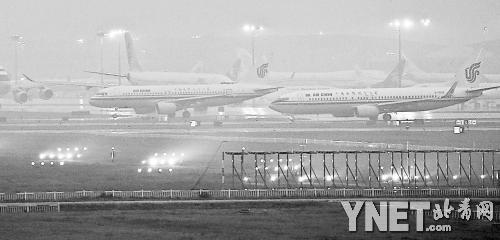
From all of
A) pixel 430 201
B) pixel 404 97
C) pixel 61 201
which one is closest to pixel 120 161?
pixel 61 201

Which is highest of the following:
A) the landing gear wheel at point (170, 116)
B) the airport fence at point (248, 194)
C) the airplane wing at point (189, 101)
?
the airplane wing at point (189, 101)

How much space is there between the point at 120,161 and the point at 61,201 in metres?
32.6

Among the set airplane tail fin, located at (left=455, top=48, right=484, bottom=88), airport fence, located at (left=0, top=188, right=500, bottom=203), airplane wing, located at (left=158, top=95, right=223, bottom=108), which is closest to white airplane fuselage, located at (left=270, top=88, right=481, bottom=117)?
airplane tail fin, located at (left=455, top=48, right=484, bottom=88)

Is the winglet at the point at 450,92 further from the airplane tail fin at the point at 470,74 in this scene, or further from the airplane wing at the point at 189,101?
the airplane wing at the point at 189,101

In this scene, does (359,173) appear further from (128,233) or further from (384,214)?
(128,233)

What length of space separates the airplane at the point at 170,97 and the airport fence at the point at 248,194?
92654mm

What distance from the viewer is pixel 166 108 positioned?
17812 centimetres

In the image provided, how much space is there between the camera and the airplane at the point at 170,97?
18000 centimetres

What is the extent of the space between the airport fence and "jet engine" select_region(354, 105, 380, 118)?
74772 millimetres

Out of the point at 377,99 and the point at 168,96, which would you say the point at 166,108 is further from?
the point at 377,99

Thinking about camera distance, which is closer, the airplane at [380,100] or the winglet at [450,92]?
the winglet at [450,92]

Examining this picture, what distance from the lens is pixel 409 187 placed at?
89.6 meters

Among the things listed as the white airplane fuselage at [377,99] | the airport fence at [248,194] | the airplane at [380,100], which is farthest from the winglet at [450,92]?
the airport fence at [248,194]

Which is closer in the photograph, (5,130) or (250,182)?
(250,182)
